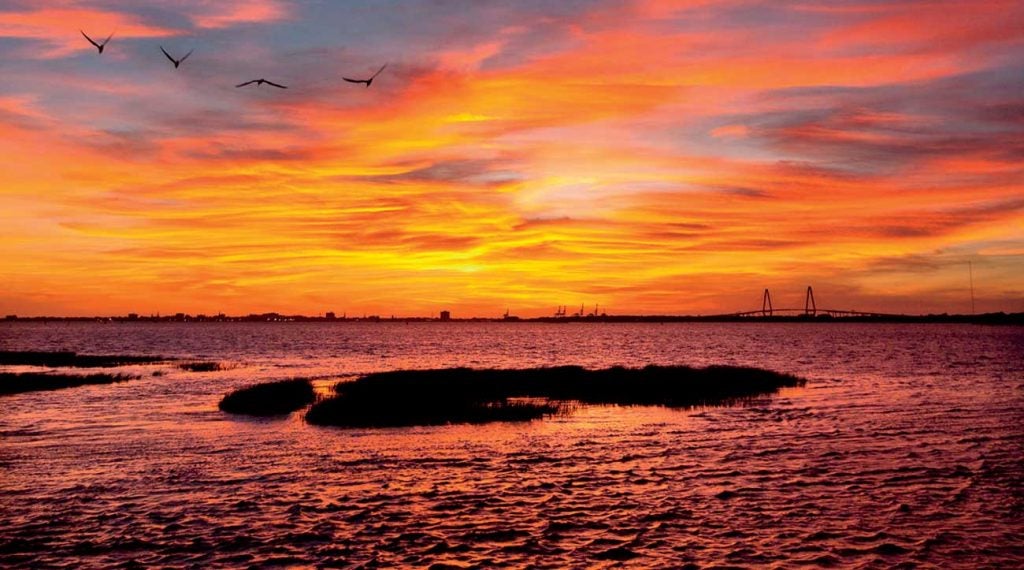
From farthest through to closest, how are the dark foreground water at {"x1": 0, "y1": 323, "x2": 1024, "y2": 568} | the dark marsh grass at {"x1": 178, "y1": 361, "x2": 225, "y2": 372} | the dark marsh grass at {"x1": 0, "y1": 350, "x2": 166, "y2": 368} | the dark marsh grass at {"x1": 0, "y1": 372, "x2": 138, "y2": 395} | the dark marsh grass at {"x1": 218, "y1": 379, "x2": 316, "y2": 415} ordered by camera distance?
the dark marsh grass at {"x1": 0, "y1": 350, "x2": 166, "y2": 368} → the dark marsh grass at {"x1": 178, "y1": 361, "x2": 225, "y2": 372} → the dark marsh grass at {"x1": 0, "y1": 372, "x2": 138, "y2": 395} → the dark marsh grass at {"x1": 218, "y1": 379, "x2": 316, "y2": 415} → the dark foreground water at {"x1": 0, "y1": 323, "x2": 1024, "y2": 568}

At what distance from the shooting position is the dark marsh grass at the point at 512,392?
45.6 metres

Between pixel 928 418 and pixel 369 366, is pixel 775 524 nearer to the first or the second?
pixel 928 418

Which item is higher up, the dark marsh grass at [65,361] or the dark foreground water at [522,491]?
the dark marsh grass at [65,361]

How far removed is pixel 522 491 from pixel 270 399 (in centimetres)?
2887

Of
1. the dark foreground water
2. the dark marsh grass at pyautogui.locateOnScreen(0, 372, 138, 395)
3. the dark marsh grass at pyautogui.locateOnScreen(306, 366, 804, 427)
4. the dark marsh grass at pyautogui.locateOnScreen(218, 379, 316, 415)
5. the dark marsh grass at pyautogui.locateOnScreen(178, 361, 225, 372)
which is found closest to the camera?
the dark foreground water

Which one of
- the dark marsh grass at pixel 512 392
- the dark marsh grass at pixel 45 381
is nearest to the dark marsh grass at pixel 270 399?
the dark marsh grass at pixel 512 392

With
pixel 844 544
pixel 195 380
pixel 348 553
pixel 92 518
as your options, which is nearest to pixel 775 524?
pixel 844 544

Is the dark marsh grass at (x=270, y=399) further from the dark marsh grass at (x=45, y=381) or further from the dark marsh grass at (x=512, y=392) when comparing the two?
the dark marsh grass at (x=45, y=381)

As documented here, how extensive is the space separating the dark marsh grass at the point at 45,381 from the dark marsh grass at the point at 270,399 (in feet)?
67.2

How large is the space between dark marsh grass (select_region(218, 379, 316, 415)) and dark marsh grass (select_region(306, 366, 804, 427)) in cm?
240

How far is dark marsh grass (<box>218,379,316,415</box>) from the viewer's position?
4850cm

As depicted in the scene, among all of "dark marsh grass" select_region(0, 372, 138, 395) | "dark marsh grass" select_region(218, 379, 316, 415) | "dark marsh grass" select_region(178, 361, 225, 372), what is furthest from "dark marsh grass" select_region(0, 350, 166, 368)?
"dark marsh grass" select_region(218, 379, 316, 415)

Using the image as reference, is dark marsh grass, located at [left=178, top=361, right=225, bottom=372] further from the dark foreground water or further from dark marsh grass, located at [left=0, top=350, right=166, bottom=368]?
the dark foreground water

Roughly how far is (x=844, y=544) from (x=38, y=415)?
4385 cm
